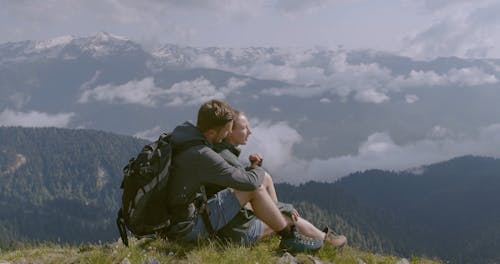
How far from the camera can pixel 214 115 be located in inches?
333

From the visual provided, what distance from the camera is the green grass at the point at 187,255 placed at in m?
7.62

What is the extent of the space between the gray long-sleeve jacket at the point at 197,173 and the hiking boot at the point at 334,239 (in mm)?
1991

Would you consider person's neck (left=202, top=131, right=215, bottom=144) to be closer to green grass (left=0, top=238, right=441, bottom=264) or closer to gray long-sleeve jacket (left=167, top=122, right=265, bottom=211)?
gray long-sleeve jacket (left=167, top=122, right=265, bottom=211)

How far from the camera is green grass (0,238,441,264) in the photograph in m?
7.62

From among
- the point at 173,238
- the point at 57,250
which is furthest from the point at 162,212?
the point at 57,250

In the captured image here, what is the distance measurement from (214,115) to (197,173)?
1045 millimetres

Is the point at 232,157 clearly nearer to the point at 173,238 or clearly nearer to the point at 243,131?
the point at 243,131

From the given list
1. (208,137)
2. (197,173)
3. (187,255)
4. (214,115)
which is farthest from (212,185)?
(187,255)

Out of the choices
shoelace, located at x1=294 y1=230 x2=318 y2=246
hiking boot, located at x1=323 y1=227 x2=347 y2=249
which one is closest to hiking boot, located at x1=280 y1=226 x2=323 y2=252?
shoelace, located at x1=294 y1=230 x2=318 y2=246

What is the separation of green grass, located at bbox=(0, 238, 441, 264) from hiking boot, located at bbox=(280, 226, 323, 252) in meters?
0.15

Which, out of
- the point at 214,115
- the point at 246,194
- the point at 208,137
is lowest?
the point at 246,194

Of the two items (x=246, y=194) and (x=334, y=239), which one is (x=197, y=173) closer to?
(x=246, y=194)

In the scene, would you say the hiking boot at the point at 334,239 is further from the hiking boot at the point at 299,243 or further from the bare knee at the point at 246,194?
the bare knee at the point at 246,194

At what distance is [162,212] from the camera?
870 cm
